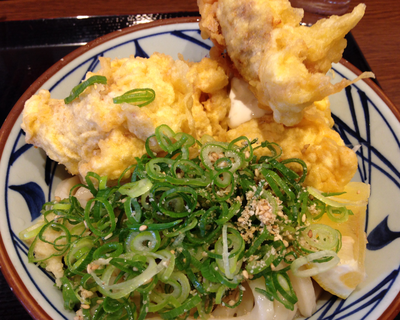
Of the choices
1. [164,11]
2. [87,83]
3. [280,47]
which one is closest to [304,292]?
[280,47]

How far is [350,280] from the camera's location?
154 cm

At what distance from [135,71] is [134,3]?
219 cm

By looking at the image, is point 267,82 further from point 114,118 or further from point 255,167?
point 114,118

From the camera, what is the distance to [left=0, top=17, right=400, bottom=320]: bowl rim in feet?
4.75

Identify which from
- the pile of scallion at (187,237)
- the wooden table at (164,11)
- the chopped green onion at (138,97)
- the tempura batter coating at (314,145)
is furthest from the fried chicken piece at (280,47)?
the wooden table at (164,11)

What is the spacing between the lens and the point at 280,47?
1.57m

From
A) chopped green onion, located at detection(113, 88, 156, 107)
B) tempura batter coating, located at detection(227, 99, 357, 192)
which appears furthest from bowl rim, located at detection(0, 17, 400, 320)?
chopped green onion, located at detection(113, 88, 156, 107)

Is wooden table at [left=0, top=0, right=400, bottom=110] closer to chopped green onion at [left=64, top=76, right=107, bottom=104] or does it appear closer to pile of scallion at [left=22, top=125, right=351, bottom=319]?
chopped green onion at [left=64, top=76, right=107, bottom=104]

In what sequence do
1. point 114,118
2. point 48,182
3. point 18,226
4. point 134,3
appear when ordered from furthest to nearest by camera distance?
point 134,3
point 48,182
point 18,226
point 114,118

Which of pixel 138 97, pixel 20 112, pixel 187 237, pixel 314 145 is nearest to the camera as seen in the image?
pixel 187 237

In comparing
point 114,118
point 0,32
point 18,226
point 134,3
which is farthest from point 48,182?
point 134,3

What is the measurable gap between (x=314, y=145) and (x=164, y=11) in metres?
2.43

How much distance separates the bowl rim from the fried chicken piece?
665 mm

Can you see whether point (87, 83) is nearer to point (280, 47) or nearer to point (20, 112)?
point (20, 112)
